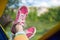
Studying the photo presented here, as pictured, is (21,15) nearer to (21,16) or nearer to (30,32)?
(21,16)

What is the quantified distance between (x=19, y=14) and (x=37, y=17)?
0.11 meters

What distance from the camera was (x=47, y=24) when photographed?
1.23 m

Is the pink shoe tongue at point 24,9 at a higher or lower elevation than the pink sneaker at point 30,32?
higher

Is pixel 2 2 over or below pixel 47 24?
over

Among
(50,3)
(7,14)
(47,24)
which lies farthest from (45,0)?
(7,14)

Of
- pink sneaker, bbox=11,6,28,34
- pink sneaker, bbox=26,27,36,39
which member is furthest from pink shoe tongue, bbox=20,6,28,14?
pink sneaker, bbox=26,27,36,39

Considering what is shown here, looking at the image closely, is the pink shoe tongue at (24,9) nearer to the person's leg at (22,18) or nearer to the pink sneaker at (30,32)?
the person's leg at (22,18)

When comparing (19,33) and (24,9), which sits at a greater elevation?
(24,9)

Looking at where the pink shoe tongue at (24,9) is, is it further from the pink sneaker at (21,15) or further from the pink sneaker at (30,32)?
the pink sneaker at (30,32)

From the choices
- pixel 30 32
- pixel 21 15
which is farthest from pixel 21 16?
pixel 30 32

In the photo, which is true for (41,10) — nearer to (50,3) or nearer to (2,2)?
(50,3)

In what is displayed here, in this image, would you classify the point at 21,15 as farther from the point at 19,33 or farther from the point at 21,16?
the point at 19,33

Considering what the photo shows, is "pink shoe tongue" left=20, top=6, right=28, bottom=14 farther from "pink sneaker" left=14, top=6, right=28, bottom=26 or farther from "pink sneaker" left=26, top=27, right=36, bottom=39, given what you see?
"pink sneaker" left=26, top=27, right=36, bottom=39

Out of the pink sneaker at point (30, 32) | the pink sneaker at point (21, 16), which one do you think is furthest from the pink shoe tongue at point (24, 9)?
the pink sneaker at point (30, 32)
